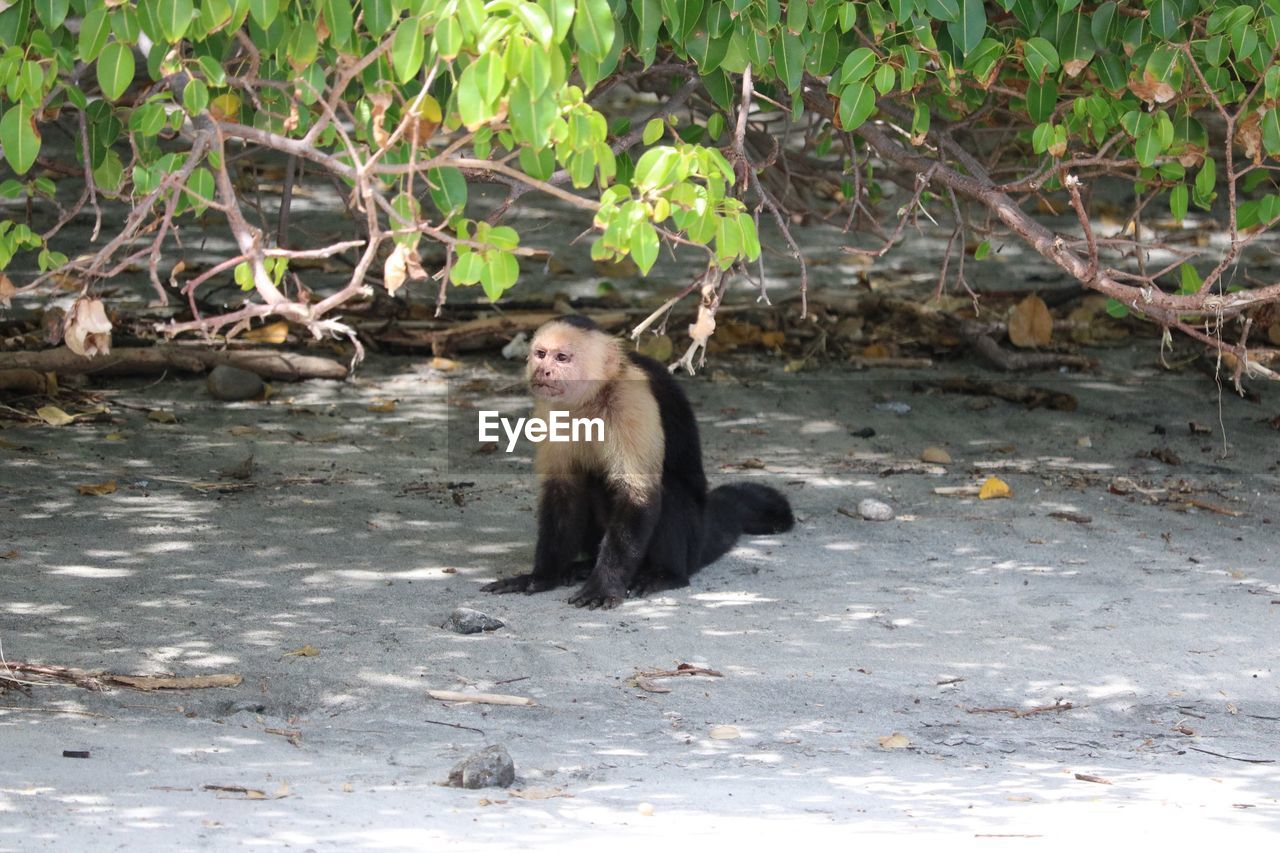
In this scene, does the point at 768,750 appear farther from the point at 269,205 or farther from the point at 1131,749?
the point at 269,205

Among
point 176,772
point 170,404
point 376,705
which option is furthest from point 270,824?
point 170,404

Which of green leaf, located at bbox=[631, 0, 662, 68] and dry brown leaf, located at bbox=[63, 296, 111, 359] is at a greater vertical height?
green leaf, located at bbox=[631, 0, 662, 68]

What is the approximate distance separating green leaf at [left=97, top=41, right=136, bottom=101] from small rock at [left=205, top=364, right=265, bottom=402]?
14.3ft

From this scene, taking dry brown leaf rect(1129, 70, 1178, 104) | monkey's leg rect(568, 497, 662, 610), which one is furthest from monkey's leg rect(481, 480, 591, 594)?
dry brown leaf rect(1129, 70, 1178, 104)

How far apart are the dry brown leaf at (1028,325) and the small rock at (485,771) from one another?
5.61 metres

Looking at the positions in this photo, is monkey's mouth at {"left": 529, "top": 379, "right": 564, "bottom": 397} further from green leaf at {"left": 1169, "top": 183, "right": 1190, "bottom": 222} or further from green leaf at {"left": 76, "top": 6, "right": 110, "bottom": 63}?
green leaf at {"left": 76, "top": 6, "right": 110, "bottom": 63}

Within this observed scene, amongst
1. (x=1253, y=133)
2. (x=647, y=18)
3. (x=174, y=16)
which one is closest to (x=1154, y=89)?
(x=1253, y=133)

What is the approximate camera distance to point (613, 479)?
5.41 meters

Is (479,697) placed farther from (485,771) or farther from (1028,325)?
(1028,325)

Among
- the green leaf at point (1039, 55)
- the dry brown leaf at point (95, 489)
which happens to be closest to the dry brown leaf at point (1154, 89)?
the green leaf at point (1039, 55)

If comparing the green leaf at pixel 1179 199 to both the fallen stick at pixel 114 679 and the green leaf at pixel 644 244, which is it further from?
the fallen stick at pixel 114 679

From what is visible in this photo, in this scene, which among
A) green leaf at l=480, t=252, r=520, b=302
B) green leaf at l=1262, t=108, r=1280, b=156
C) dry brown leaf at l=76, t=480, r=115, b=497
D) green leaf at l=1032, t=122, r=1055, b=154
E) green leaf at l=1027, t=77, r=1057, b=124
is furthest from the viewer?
dry brown leaf at l=76, t=480, r=115, b=497

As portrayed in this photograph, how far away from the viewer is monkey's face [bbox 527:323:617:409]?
5332 millimetres

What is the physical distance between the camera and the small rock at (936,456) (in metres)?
7.17
